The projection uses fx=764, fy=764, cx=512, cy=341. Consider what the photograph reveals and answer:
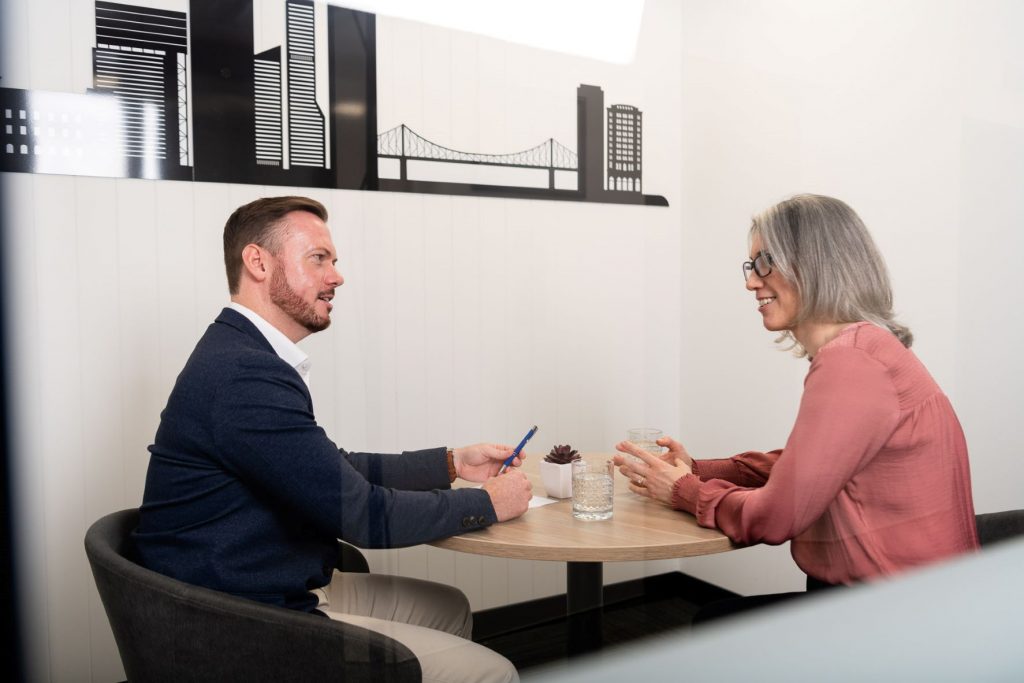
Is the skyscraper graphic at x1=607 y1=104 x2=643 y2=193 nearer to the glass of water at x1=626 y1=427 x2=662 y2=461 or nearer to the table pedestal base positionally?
the glass of water at x1=626 y1=427 x2=662 y2=461

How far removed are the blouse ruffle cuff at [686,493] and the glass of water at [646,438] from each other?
0.38ft

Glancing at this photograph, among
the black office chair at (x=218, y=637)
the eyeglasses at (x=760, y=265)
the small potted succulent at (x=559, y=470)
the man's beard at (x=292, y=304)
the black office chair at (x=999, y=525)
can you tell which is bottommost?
the black office chair at (x=218, y=637)

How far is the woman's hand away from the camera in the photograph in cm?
129

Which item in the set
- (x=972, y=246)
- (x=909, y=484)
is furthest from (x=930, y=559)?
(x=972, y=246)

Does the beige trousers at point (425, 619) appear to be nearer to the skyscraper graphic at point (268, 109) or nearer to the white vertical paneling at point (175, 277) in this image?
the white vertical paneling at point (175, 277)

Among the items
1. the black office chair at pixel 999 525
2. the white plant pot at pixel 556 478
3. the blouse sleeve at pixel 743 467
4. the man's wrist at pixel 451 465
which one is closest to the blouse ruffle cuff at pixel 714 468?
the blouse sleeve at pixel 743 467

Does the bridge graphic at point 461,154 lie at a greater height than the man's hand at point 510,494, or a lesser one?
greater

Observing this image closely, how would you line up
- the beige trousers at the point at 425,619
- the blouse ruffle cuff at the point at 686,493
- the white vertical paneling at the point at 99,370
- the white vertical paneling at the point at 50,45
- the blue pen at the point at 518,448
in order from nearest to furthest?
the white vertical paneling at the point at 50,45 → the white vertical paneling at the point at 99,370 → the beige trousers at the point at 425,619 → the blue pen at the point at 518,448 → the blouse ruffle cuff at the point at 686,493

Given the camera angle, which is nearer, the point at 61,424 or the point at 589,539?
the point at 61,424

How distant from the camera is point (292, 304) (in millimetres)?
1110

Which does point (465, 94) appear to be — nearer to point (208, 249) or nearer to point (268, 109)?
point (268, 109)

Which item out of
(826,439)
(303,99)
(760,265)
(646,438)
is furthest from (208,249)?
(826,439)

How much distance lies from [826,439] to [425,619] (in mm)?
690

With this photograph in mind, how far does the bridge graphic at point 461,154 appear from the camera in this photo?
996 mm
